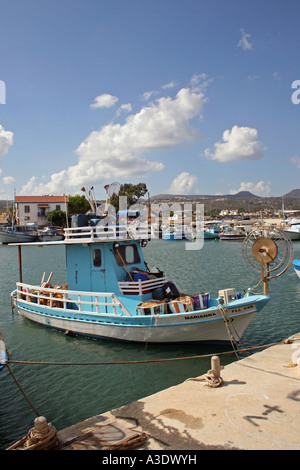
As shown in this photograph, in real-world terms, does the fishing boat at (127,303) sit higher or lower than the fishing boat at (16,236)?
lower

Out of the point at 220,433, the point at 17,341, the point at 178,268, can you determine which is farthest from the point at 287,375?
the point at 178,268

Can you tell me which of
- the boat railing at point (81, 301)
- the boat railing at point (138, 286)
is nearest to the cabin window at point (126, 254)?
the boat railing at point (138, 286)

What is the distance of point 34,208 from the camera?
97.1 m

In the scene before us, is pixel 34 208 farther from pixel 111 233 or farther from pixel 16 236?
pixel 111 233

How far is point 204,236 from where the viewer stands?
8106cm

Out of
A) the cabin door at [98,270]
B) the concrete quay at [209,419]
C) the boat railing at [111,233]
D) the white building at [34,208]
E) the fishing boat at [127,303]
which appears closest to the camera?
the concrete quay at [209,419]

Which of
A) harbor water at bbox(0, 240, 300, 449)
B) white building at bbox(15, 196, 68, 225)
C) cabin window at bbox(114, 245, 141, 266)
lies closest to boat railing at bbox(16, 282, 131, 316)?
harbor water at bbox(0, 240, 300, 449)

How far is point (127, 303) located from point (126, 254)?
2117 mm

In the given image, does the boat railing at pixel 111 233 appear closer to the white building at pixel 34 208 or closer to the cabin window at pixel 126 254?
the cabin window at pixel 126 254

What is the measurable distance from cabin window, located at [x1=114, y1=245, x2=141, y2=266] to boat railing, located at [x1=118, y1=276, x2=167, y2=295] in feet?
3.19

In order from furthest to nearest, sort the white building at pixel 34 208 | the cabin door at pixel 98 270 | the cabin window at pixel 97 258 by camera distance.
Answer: the white building at pixel 34 208
the cabin window at pixel 97 258
the cabin door at pixel 98 270

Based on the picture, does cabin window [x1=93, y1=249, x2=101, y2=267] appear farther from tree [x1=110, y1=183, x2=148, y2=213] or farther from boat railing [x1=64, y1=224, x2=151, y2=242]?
tree [x1=110, y1=183, x2=148, y2=213]

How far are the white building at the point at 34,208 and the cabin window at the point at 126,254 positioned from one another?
8378 cm

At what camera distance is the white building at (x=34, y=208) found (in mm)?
95750
